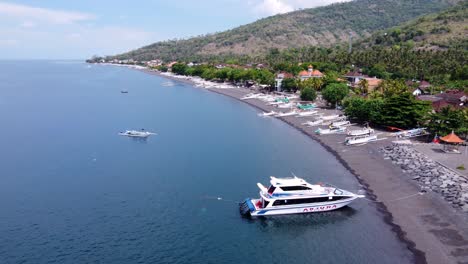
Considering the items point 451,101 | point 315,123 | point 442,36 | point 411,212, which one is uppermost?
point 442,36

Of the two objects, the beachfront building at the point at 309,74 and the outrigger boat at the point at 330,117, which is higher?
the beachfront building at the point at 309,74

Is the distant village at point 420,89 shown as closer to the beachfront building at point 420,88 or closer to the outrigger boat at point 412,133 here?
the beachfront building at point 420,88

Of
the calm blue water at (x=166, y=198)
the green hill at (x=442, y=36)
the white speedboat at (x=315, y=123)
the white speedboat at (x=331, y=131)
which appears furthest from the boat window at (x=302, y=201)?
the green hill at (x=442, y=36)

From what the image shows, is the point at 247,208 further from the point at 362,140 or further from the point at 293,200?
the point at 362,140

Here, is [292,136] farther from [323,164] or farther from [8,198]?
[8,198]

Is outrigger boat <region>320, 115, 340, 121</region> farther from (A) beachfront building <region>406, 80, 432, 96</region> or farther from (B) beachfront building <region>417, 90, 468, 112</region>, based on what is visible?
(A) beachfront building <region>406, 80, 432, 96</region>

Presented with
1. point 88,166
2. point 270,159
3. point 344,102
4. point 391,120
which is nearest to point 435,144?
point 391,120

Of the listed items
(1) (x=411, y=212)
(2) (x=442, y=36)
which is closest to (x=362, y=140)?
(1) (x=411, y=212)
